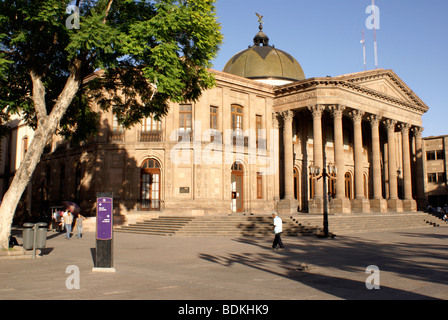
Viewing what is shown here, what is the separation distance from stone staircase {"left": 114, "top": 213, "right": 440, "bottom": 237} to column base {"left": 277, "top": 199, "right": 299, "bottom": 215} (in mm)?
4717

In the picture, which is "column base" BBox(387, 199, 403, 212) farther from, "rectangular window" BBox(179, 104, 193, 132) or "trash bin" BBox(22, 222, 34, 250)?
"trash bin" BBox(22, 222, 34, 250)

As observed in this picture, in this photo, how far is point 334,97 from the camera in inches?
1323

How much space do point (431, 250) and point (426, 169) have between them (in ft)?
140

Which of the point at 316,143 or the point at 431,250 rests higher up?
the point at 316,143

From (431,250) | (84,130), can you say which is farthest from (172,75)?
(431,250)

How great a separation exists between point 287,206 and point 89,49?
22.8 m

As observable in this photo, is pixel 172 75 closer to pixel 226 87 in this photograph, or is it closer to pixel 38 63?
pixel 38 63

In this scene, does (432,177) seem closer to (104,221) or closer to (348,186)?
(348,186)

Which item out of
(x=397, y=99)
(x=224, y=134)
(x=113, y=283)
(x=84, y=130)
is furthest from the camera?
(x=397, y=99)

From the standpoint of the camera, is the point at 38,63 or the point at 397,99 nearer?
the point at 38,63

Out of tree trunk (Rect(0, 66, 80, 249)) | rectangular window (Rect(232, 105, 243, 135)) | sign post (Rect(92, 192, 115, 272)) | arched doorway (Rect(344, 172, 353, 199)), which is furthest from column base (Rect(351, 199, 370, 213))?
sign post (Rect(92, 192, 115, 272))

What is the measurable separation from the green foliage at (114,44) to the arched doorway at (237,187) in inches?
605

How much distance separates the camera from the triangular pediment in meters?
36.2
